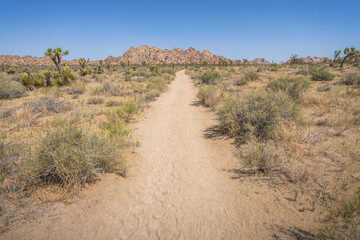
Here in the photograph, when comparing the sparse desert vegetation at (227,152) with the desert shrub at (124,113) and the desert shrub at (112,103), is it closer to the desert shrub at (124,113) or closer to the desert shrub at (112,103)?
the desert shrub at (124,113)

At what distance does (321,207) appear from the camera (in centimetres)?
256

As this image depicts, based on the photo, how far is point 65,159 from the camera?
292 cm

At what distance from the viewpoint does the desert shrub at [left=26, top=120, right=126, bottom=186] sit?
289 cm

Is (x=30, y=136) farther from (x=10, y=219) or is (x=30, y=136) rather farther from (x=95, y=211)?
(x=95, y=211)

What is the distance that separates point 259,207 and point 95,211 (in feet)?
9.05

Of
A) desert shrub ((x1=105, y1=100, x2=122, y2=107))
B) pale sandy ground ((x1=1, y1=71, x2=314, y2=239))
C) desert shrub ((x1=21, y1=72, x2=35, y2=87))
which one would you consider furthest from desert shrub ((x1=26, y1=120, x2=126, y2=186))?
desert shrub ((x1=21, y1=72, x2=35, y2=87))

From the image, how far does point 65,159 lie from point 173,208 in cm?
213

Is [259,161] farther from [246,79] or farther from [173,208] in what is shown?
[246,79]

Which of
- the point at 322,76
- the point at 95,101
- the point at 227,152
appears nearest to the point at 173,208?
the point at 227,152

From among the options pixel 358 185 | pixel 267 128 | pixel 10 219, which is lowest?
pixel 10 219

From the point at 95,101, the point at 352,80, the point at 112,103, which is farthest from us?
the point at 352,80

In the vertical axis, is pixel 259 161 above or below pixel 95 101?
below

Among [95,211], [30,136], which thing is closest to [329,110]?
[95,211]

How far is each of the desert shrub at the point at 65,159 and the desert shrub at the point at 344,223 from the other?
375cm
